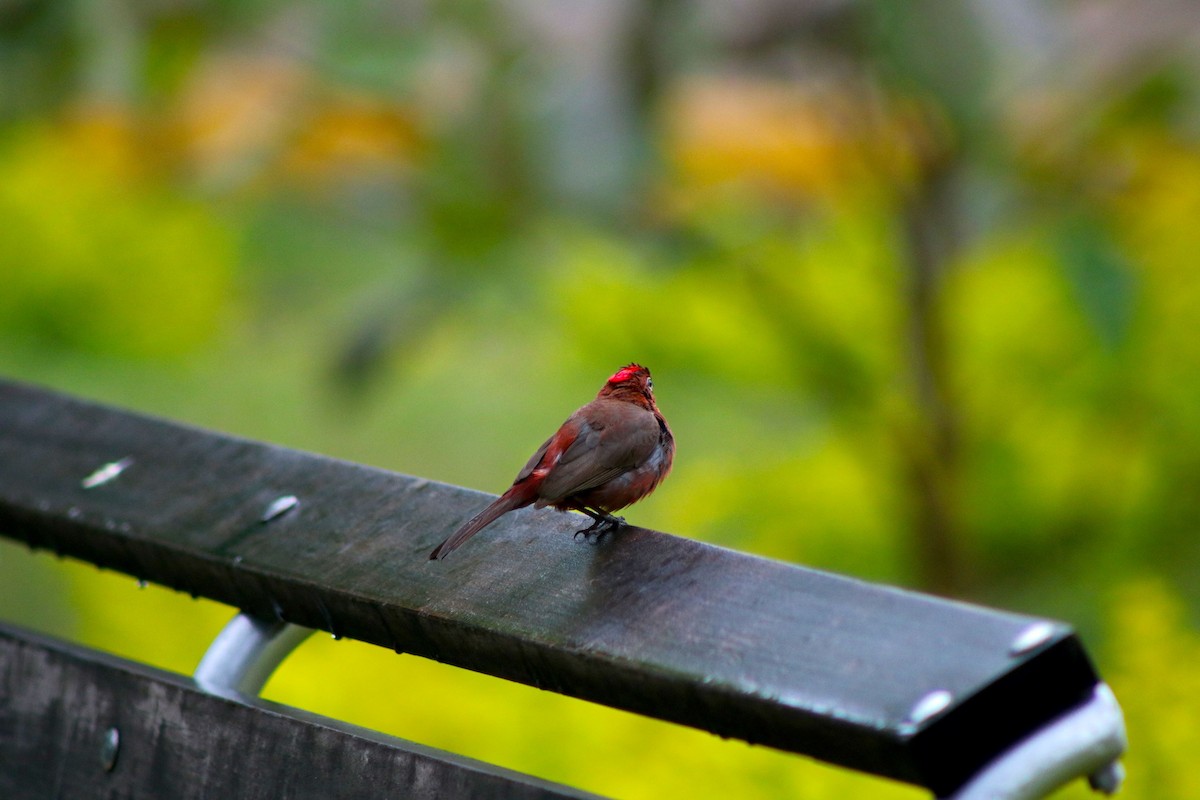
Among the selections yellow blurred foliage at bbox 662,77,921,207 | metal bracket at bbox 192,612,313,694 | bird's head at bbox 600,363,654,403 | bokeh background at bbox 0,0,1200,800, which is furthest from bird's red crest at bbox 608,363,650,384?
yellow blurred foliage at bbox 662,77,921,207

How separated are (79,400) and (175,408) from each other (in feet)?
20.4

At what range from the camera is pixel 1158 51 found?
155 inches

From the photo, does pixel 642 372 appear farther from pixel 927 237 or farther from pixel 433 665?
pixel 927 237

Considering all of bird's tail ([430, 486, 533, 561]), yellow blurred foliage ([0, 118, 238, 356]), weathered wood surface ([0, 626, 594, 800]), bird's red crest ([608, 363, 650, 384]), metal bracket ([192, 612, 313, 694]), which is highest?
bird's tail ([430, 486, 533, 561])

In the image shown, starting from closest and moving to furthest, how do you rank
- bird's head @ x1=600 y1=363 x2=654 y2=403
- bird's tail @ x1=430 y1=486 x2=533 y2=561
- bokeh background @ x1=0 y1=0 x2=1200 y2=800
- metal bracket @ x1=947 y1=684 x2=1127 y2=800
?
metal bracket @ x1=947 y1=684 x2=1127 y2=800 → bird's tail @ x1=430 y1=486 x2=533 y2=561 → bird's head @ x1=600 y1=363 x2=654 y2=403 → bokeh background @ x1=0 y1=0 x2=1200 y2=800

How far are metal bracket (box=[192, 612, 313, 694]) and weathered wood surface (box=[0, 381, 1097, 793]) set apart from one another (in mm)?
30

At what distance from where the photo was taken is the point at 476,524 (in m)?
1.44

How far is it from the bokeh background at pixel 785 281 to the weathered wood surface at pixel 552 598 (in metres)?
1.65

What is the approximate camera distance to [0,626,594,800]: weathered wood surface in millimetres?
1294

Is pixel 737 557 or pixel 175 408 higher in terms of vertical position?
pixel 737 557

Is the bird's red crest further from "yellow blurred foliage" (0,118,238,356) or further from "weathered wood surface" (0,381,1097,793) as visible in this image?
"yellow blurred foliage" (0,118,238,356)

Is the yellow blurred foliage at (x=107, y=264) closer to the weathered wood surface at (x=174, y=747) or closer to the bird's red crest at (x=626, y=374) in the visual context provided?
the bird's red crest at (x=626, y=374)

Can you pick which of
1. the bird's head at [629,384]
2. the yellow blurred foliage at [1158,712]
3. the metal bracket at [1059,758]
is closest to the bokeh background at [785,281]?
the yellow blurred foliage at [1158,712]

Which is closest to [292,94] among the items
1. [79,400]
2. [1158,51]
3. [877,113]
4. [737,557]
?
[877,113]
